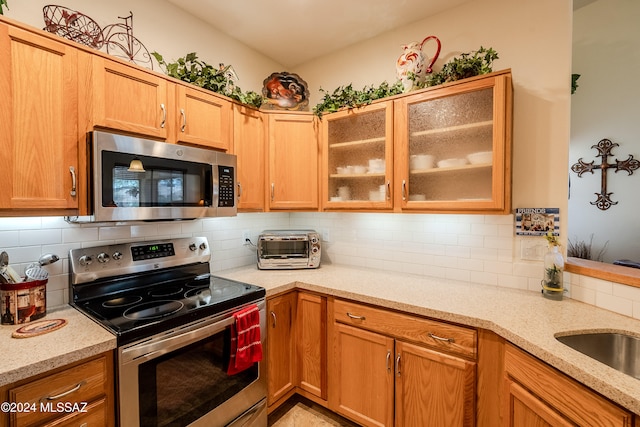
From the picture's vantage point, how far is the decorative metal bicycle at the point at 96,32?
4.85 feet

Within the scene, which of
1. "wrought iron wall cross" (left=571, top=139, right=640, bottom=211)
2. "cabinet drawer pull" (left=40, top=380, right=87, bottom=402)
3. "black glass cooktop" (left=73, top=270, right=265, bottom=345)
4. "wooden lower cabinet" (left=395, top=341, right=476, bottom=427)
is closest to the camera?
"cabinet drawer pull" (left=40, top=380, right=87, bottom=402)

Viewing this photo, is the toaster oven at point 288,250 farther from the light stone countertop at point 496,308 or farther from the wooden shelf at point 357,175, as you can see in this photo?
the wooden shelf at point 357,175

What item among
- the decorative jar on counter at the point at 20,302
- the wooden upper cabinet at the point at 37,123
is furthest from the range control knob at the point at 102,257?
the wooden upper cabinet at the point at 37,123

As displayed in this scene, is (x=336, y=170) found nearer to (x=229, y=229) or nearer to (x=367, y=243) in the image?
(x=367, y=243)

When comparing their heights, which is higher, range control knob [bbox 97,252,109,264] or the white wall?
the white wall

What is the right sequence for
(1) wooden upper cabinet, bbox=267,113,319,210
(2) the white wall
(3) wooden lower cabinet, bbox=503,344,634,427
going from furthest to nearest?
(2) the white wall < (1) wooden upper cabinet, bbox=267,113,319,210 < (3) wooden lower cabinet, bbox=503,344,634,427

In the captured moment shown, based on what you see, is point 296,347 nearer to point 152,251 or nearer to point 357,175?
point 152,251

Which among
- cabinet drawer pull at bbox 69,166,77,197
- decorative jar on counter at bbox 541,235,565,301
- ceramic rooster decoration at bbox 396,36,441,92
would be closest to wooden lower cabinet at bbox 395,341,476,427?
decorative jar on counter at bbox 541,235,565,301

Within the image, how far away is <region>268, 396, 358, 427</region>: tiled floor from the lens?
6.28ft

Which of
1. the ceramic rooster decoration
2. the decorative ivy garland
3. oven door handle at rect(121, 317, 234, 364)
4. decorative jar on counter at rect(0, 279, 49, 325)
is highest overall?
the ceramic rooster decoration

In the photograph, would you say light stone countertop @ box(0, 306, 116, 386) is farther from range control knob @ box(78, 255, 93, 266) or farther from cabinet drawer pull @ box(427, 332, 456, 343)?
cabinet drawer pull @ box(427, 332, 456, 343)

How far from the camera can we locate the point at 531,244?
174 cm

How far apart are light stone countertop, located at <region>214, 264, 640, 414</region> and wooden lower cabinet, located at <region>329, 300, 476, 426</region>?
8 centimetres

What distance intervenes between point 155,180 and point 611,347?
226 cm
